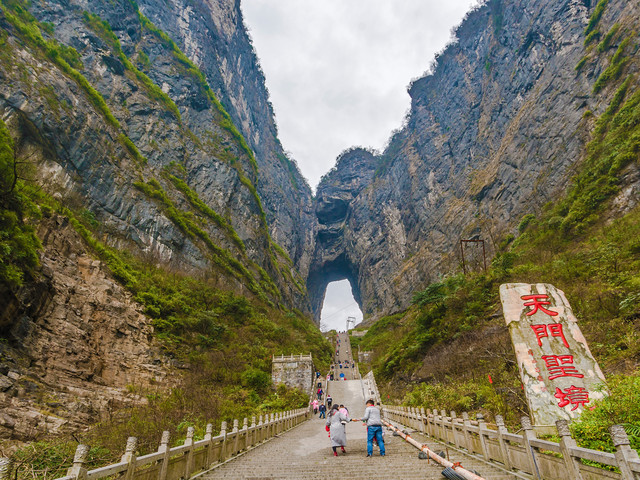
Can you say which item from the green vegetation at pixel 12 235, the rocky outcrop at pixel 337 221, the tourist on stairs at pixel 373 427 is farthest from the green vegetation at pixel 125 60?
the rocky outcrop at pixel 337 221

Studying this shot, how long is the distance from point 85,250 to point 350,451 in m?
13.0

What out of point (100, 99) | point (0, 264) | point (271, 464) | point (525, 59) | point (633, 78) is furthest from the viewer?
point (525, 59)

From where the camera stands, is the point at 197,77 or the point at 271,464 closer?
the point at 271,464

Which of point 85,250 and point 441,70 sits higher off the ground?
point 441,70

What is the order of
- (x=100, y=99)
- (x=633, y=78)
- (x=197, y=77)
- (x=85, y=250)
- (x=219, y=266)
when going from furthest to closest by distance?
(x=197, y=77), (x=219, y=266), (x=100, y=99), (x=633, y=78), (x=85, y=250)

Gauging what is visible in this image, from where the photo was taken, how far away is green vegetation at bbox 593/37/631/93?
2054 cm

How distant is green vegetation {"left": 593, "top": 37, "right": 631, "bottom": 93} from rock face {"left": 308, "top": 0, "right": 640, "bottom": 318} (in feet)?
1.03

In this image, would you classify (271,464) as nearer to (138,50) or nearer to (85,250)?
(85,250)

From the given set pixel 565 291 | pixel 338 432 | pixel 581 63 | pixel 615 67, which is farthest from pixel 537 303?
pixel 581 63

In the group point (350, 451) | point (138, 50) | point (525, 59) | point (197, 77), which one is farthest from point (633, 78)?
point (138, 50)

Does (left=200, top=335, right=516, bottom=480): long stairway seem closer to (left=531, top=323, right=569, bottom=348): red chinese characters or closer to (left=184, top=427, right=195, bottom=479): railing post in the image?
(left=184, top=427, right=195, bottom=479): railing post

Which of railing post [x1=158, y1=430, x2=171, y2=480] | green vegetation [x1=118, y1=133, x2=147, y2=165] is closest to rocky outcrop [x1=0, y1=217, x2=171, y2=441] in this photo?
railing post [x1=158, y1=430, x2=171, y2=480]

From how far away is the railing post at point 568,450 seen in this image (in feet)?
10.2

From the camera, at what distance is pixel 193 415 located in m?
9.95
